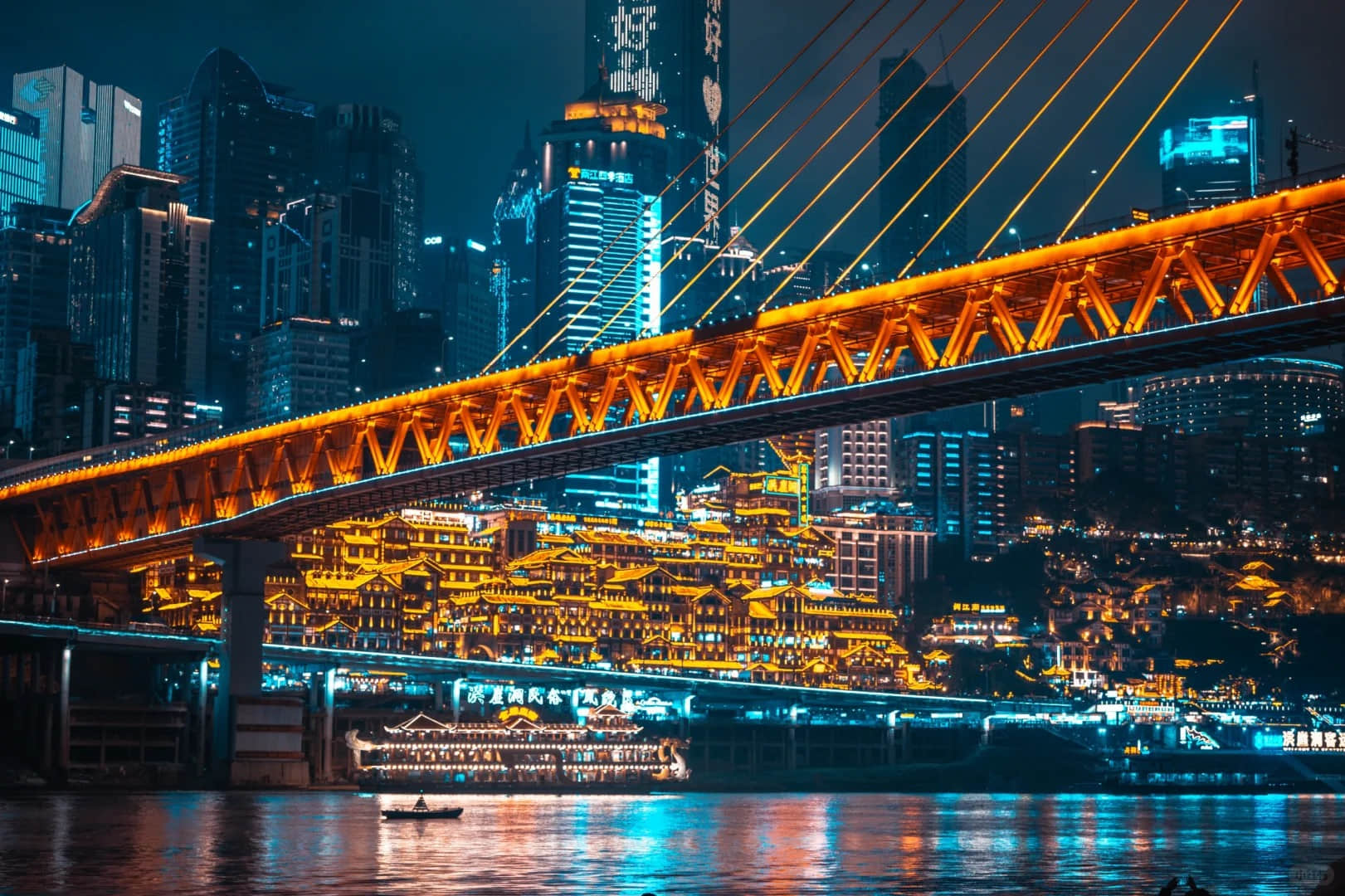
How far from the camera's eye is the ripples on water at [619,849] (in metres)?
60.9

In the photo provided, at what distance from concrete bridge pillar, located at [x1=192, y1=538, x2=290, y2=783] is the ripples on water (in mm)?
3212

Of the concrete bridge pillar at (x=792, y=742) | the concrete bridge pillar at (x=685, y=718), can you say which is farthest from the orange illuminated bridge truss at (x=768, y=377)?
the concrete bridge pillar at (x=792, y=742)

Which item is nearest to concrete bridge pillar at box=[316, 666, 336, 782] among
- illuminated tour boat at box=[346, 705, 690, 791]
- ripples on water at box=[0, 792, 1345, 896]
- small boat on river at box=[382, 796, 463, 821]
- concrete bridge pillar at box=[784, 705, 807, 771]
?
illuminated tour boat at box=[346, 705, 690, 791]

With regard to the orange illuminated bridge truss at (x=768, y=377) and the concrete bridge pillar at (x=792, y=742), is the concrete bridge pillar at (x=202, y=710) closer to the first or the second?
the orange illuminated bridge truss at (x=768, y=377)

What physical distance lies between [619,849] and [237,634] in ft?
142

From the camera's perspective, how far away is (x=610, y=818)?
104 m

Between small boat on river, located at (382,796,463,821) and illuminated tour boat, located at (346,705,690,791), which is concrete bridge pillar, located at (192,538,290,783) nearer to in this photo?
small boat on river, located at (382,796,463,821)

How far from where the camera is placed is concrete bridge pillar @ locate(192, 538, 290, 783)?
364 ft

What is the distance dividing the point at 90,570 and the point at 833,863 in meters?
72.2

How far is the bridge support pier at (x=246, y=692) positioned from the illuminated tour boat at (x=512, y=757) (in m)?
19.3

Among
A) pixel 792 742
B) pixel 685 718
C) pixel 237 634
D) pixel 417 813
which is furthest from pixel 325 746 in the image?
pixel 792 742

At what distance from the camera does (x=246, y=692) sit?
11494 cm

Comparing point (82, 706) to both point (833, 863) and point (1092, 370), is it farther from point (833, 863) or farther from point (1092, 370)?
point (1092, 370)

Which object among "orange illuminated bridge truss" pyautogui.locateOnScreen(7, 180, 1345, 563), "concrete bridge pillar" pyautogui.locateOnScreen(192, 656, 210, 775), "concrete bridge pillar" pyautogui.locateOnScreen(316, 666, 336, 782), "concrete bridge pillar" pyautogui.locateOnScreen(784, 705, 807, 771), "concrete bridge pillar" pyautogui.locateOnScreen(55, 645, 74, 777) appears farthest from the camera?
"concrete bridge pillar" pyautogui.locateOnScreen(784, 705, 807, 771)
